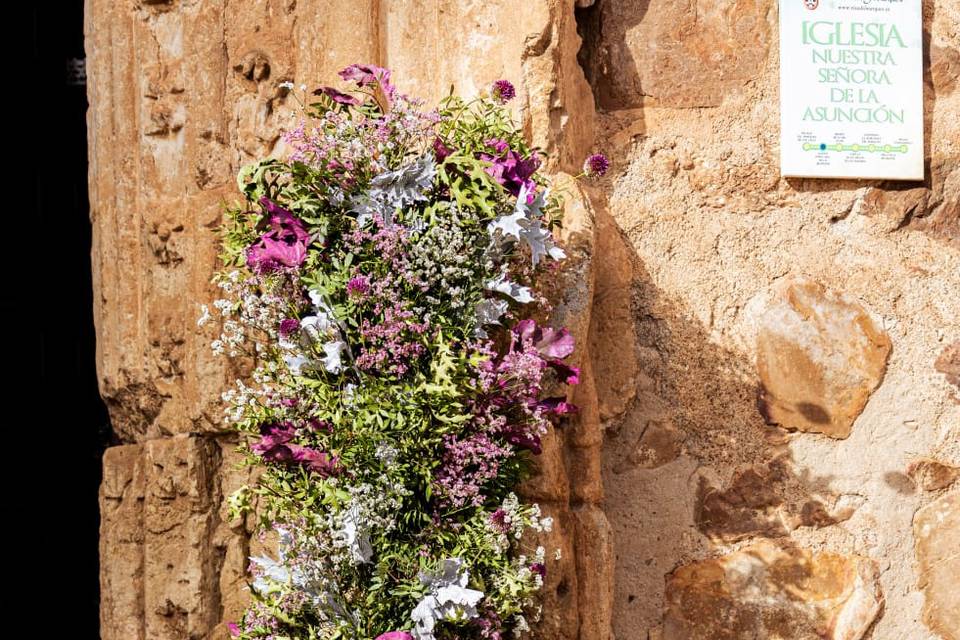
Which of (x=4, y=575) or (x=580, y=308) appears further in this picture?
(x=4, y=575)

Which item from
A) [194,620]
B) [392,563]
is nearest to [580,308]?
[392,563]

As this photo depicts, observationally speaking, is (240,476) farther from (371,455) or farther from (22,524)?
(22,524)

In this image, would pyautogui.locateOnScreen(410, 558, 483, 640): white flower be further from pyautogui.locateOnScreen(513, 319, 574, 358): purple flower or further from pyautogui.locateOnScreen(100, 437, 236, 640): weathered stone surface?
pyautogui.locateOnScreen(100, 437, 236, 640): weathered stone surface

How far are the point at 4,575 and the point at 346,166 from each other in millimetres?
2257

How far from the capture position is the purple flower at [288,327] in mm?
1920

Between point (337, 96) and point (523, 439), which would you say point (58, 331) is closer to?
point (337, 96)

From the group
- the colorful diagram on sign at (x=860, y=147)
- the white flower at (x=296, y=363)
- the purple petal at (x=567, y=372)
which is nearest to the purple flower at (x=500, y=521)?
the purple petal at (x=567, y=372)

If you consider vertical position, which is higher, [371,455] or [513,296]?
[513,296]

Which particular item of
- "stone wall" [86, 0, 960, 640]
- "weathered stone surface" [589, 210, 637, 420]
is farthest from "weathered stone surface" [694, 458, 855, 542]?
"weathered stone surface" [589, 210, 637, 420]

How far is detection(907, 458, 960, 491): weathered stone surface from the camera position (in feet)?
7.97

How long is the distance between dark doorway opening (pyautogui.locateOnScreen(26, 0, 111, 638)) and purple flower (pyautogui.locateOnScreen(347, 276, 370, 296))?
2001 millimetres

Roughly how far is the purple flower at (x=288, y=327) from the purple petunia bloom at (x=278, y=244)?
91mm

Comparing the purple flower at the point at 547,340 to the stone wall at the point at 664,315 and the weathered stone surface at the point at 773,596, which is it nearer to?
the stone wall at the point at 664,315

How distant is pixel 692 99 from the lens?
2.49 meters
